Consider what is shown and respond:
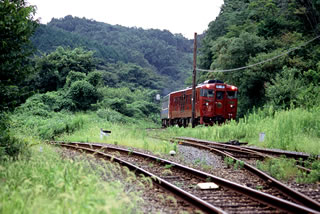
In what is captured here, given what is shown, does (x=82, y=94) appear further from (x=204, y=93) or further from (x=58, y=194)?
(x=58, y=194)

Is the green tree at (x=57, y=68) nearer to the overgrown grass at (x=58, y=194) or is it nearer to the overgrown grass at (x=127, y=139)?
the overgrown grass at (x=127, y=139)

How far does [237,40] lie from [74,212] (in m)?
29.1

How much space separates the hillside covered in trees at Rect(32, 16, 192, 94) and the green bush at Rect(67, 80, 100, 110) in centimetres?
3612

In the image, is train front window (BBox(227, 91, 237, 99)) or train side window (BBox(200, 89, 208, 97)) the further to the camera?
train front window (BBox(227, 91, 237, 99))

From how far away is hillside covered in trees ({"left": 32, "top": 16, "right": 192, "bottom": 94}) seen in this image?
→ 7356 cm

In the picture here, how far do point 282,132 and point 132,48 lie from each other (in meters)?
92.3

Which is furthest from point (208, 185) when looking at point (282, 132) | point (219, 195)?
point (282, 132)

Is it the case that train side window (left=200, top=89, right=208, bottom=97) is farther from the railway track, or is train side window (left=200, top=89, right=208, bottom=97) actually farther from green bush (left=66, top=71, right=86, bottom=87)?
green bush (left=66, top=71, right=86, bottom=87)

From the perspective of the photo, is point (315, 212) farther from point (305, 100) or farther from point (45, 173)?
point (305, 100)

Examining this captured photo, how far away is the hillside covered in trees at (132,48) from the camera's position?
73.6m

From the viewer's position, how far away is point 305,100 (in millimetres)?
18938

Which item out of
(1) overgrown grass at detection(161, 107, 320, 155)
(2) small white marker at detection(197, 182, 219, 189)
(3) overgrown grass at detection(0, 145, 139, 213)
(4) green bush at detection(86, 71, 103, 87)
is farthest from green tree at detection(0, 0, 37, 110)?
(4) green bush at detection(86, 71, 103, 87)

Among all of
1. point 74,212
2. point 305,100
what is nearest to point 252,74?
point 305,100

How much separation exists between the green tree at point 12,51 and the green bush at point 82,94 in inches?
876
